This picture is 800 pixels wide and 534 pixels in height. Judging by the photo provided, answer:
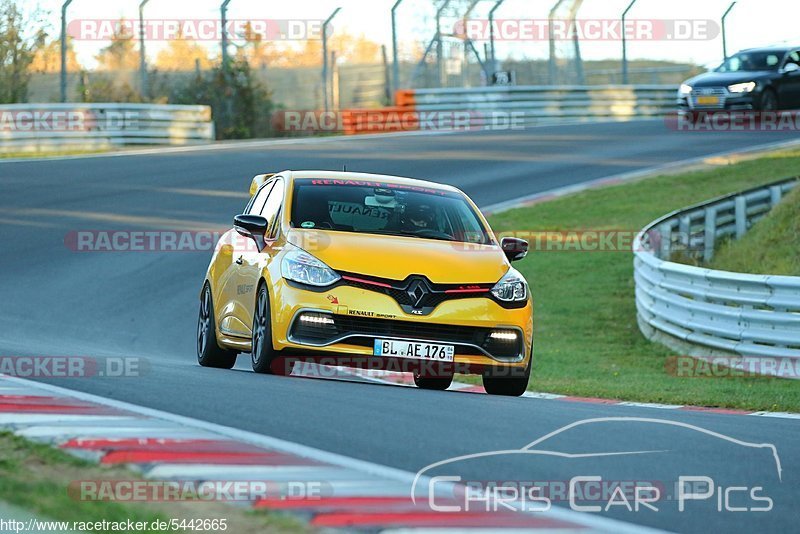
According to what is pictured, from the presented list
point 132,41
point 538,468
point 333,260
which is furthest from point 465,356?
point 132,41

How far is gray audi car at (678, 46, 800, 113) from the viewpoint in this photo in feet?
106

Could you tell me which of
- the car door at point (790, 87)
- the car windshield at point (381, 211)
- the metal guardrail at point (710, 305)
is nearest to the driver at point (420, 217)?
the car windshield at point (381, 211)

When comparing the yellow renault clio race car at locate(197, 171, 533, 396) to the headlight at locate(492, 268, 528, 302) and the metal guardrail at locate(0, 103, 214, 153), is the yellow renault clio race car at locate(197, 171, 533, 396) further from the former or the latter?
the metal guardrail at locate(0, 103, 214, 153)

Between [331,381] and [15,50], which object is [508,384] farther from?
[15,50]

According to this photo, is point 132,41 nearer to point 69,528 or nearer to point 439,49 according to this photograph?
point 439,49

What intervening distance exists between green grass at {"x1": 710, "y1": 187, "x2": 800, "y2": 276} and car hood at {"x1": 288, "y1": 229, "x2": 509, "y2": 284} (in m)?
7.55

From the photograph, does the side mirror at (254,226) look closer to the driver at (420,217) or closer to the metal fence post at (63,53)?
the driver at (420,217)

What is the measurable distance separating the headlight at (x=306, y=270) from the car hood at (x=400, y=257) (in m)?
0.05

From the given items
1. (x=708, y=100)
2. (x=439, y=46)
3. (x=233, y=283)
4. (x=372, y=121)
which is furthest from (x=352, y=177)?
(x=439, y=46)

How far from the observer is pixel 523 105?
1483 inches

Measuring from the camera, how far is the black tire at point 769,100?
33.0m

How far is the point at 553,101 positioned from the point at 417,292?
29.6 m

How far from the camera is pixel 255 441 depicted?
239 inches

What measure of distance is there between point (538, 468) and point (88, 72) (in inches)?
1154
